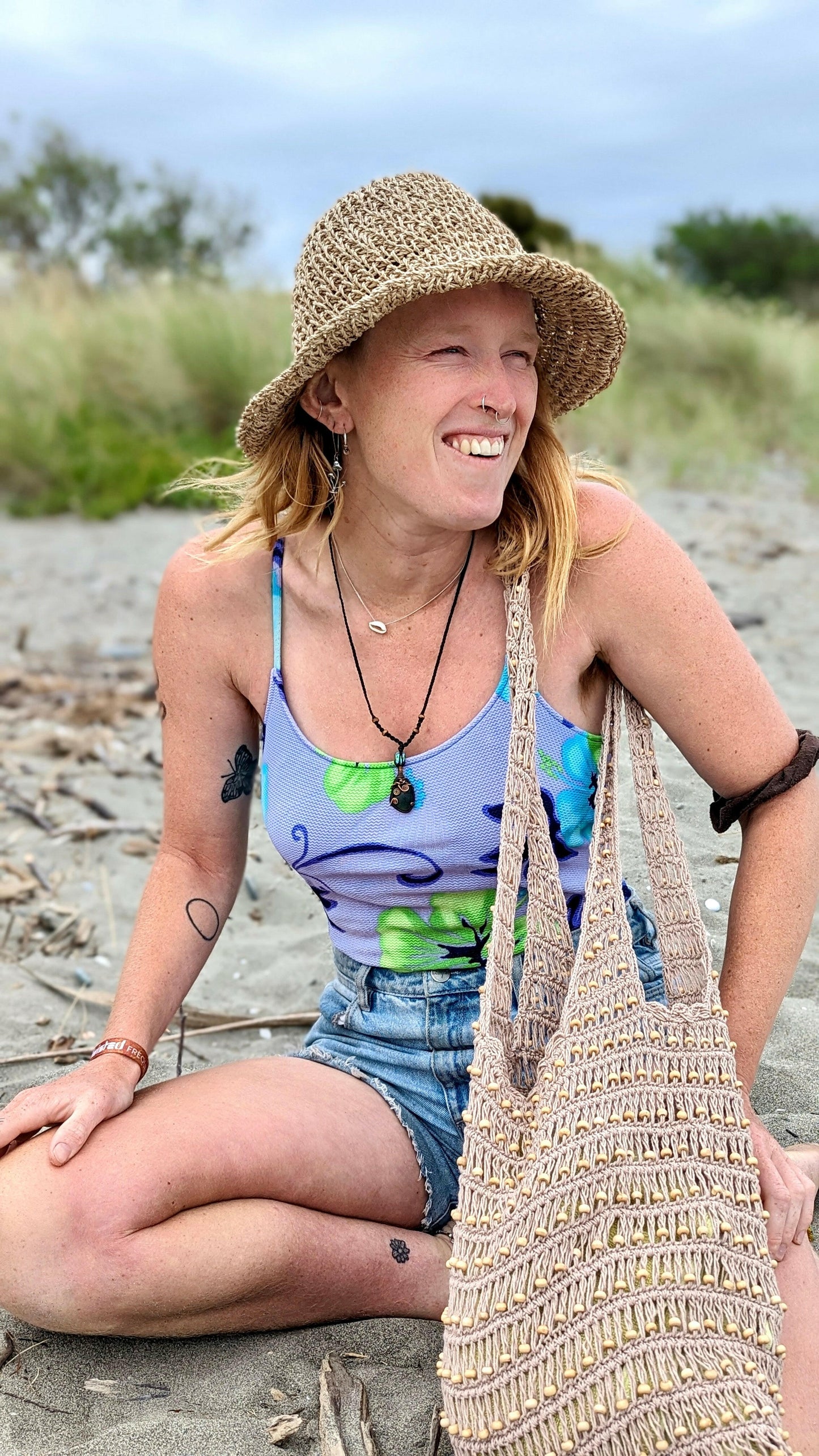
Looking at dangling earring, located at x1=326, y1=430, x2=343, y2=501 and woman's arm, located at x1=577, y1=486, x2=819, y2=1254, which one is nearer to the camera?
woman's arm, located at x1=577, y1=486, x2=819, y2=1254

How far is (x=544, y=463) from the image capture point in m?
2.33

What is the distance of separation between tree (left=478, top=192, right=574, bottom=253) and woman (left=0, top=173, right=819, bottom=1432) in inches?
439

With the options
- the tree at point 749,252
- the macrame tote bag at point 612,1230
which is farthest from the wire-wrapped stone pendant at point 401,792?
the tree at point 749,252

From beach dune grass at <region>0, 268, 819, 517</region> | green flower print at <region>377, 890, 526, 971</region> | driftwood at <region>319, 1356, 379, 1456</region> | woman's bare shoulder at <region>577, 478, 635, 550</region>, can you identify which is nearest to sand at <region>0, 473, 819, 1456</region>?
driftwood at <region>319, 1356, 379, 1456</region>

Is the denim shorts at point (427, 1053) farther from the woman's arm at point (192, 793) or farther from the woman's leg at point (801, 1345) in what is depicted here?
the woman's leg at point (801, 1345)

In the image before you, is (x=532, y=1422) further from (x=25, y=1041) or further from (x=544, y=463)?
(x=25, y=1041)

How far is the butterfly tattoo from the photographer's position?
2.69 meters

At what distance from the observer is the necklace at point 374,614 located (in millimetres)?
2473

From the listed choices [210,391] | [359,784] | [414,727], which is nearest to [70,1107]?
[359,784]

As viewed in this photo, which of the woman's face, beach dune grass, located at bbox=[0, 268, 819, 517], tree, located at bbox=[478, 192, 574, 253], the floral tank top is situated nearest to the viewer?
the woman's face

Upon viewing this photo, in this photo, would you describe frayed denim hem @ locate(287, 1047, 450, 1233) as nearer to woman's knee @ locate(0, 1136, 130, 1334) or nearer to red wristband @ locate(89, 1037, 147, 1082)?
red wristband @ locate(89, 1037, 147, 1082)

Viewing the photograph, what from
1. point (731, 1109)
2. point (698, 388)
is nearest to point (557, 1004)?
point (731, 1109)

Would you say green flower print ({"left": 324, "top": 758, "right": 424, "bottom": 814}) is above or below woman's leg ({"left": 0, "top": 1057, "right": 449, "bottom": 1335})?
above

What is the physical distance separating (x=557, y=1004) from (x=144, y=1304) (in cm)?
83
